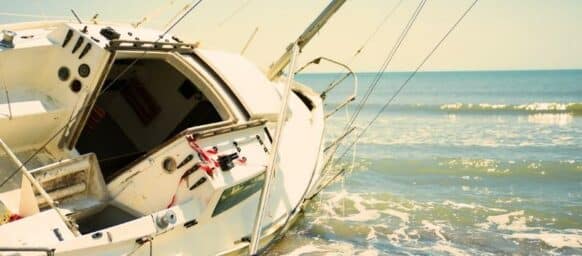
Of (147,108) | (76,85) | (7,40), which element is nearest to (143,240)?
(76,85)

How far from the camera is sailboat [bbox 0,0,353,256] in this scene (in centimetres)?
566

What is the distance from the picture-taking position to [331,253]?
9820 millimetres

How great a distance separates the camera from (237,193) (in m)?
6.97

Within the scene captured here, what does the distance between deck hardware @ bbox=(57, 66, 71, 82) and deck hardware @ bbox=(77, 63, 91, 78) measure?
150 millimetres

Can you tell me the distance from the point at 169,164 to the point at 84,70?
68.8 inches

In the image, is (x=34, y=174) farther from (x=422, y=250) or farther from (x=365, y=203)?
(x=365, y=203)

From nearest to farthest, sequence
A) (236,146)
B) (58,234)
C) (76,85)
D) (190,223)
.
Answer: (58,234) < (190,223) < (76,85) < (236,146)

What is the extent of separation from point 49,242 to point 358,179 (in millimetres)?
11933

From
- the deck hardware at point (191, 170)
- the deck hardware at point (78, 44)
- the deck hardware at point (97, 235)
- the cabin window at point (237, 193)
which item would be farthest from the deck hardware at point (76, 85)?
the deck hardware at point (97, 235)

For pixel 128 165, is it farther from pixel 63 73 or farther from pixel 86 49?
pixel 86 49

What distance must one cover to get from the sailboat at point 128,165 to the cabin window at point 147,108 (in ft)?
2.83

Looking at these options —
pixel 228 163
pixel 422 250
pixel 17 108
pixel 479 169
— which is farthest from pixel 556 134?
pixel 17 108

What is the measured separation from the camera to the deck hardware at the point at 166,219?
5930 mm

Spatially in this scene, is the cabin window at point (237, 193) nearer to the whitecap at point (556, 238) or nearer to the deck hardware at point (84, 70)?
the deck hardware at point (84, 70)
